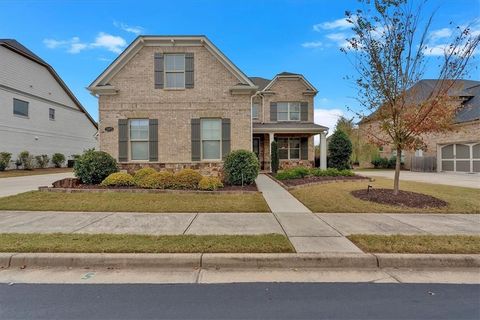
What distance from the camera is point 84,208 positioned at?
8141 millimetres

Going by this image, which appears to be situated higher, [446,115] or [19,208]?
[446,115]

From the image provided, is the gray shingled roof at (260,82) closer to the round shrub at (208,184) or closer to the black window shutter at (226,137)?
the black window shutter at (226,137)

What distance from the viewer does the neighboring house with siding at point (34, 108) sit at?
888 inches

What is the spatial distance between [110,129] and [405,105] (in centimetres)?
1229

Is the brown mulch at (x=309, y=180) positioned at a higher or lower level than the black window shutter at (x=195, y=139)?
lower

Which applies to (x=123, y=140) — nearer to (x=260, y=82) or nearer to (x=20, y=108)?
(x=260, y=82)

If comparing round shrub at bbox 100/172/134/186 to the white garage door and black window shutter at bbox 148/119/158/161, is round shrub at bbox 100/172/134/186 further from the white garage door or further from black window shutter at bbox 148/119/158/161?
the white garage door

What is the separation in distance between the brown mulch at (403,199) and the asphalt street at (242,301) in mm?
5328

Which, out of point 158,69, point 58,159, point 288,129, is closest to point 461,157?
point 288,129

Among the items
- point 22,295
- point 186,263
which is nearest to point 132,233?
point 186,263

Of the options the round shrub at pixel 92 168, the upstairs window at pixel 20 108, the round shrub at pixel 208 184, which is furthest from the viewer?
the upstairs window at pixel 20 108

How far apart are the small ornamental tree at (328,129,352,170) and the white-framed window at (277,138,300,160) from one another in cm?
365

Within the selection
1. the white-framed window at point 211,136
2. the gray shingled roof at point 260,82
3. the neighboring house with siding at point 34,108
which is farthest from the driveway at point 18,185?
the gray shingled roof at point 260,82

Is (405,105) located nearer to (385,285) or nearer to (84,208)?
(385,285)
